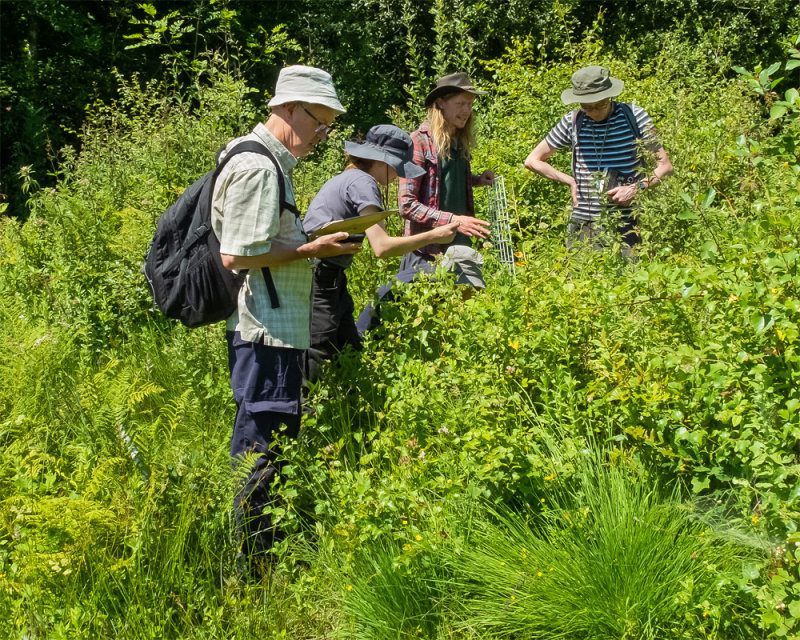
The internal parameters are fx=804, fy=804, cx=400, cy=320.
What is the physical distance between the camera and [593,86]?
202 inches

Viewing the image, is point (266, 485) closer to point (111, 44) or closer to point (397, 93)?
point (397, 93)

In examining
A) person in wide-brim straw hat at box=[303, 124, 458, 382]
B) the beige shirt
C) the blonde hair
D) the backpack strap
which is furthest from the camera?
the blonde hair

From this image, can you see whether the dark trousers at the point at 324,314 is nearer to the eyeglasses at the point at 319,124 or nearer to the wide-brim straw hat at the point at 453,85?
the eyeglasses at the point at 319,124

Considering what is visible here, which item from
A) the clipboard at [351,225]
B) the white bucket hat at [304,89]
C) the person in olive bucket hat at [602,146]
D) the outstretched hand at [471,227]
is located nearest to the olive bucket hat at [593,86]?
the person in olive bucket hat at [602,146]

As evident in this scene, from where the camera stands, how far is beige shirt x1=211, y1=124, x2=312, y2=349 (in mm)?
2941

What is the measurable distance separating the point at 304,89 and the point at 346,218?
0.82m

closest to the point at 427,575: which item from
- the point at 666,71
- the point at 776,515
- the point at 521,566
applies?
the point at 521,566

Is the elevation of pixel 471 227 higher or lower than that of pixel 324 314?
higher

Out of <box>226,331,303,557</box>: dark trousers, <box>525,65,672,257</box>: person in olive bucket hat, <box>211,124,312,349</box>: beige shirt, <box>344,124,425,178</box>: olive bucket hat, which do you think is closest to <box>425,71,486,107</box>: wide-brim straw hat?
<box>344,124,425,178</box>: olive bucket hat

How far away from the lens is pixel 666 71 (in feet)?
28.6

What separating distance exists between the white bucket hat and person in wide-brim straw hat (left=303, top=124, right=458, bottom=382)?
0.71 m

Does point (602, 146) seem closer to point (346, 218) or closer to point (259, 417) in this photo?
point (346, 218)

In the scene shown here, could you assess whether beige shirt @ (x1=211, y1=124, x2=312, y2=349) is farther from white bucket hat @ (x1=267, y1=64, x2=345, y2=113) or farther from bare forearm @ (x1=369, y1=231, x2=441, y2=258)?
bare forearm @ (x1=369, y1=231, x2=441, y2=258)

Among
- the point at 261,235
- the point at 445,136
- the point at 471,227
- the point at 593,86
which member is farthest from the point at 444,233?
the point at 593,86
